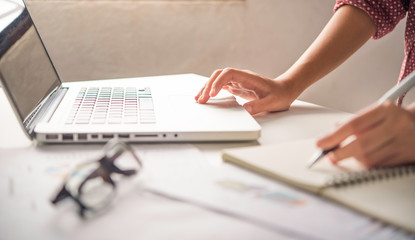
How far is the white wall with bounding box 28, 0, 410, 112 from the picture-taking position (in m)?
1.73

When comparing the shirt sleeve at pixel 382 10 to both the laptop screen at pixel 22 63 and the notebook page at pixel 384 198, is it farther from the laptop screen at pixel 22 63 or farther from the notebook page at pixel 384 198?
the laptop screen at pixel 22 63

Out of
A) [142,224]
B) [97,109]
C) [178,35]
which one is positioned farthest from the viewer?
[178,35]

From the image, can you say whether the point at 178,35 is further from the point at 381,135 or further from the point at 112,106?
the point at 381,135

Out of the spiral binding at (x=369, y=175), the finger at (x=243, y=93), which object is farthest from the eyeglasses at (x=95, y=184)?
the finger at (x=243, y=93)

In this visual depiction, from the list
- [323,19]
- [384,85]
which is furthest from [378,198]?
[323,19]

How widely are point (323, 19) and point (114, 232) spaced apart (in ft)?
4.99

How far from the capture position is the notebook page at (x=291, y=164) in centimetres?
49

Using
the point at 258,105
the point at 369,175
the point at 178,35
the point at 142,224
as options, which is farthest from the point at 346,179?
the point at 178,35

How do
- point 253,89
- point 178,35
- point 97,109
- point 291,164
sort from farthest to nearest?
point 178,35 < point 253,89 < point 97,109 < point 291,164

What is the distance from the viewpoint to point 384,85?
129 cm

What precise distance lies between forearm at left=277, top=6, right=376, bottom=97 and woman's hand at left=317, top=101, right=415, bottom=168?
370 mm

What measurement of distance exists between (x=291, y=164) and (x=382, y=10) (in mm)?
541

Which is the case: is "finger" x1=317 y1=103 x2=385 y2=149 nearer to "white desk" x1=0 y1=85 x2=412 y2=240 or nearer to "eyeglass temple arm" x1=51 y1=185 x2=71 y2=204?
"white desk" x1=0 y1=85 x2=412 y2=240

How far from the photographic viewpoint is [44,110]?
2.36ft
